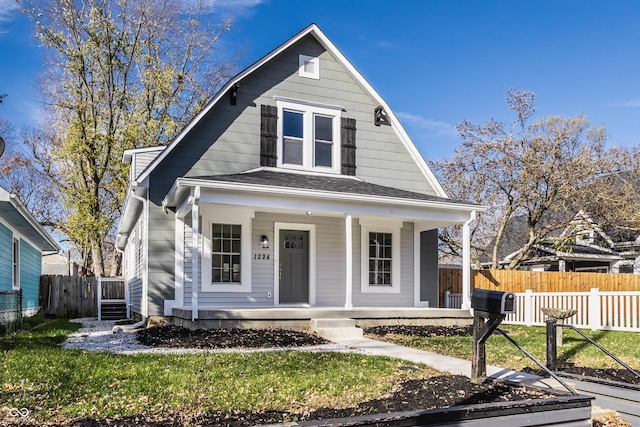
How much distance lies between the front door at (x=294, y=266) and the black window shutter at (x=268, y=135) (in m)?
1.69

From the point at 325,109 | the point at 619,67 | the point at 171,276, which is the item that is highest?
the point at 619,67

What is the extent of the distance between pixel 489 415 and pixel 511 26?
14771 mm

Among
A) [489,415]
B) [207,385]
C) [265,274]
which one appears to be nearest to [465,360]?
[489,415]

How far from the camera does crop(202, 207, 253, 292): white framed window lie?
1173 cm

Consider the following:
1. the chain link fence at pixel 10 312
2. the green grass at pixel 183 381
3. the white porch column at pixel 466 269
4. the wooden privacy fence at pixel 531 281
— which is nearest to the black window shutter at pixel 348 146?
the white porch column at pixel 466 269

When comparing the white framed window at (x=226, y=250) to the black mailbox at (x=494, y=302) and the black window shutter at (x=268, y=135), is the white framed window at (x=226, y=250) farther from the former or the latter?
the black mailbox at (x=494, y=302)

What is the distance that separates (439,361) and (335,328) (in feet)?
11.7

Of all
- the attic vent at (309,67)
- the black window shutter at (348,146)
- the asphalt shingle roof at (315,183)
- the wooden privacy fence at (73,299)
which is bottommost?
the wooden privacy fence at (73,299)

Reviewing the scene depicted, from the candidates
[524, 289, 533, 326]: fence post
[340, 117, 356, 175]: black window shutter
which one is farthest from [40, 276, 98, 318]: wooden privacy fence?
[524, 289, 533, 326]: fence post

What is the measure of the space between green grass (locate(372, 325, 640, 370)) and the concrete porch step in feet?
2.25

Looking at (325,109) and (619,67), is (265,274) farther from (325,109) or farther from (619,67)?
(619,67)

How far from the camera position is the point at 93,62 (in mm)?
21297

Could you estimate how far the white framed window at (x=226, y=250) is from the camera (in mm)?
11734

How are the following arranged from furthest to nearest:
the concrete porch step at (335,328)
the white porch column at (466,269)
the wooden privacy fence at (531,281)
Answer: the wooden privacy fence at (531,281), the white porch column at (466,269), the concrete porch step at (335,328)
